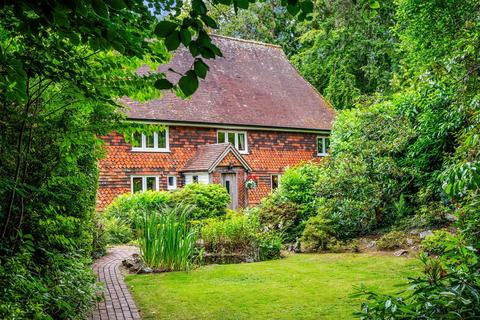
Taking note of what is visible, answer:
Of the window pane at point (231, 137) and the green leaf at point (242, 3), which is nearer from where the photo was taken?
the green leaf at point (242, 3)

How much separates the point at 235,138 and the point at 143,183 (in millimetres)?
5615

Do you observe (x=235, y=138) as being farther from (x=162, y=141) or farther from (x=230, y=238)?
(x=230, y=238)

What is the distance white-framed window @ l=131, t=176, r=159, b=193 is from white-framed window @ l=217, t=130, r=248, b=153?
4.11 metres

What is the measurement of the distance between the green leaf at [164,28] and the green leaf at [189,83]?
19 centimetres

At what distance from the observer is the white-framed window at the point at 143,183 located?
21.6 m

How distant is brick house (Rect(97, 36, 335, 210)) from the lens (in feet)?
70.4

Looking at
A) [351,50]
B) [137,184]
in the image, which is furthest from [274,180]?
[351,50]

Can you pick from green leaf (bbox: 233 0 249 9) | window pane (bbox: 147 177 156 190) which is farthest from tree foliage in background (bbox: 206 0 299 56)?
green leaf (bbox: 233 0 249 9)

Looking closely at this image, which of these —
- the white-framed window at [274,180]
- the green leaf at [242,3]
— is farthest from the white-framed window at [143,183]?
the green leaf at [242,3]

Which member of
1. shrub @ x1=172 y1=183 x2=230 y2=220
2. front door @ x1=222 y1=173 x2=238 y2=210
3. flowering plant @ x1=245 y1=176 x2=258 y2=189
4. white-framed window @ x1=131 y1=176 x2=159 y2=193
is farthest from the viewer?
flowering plant @ x1=245 y1=176 x2=258 y2=189

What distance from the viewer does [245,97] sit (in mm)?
25875

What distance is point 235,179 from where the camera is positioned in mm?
22672

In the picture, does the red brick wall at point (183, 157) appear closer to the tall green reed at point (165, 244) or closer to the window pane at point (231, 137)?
the window pane at point (231, 137)

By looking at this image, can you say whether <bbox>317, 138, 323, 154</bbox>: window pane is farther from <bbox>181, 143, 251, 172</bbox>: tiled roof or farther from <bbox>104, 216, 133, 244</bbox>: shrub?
<bbox>104, 216, 133, 244</bbox>: shrub
